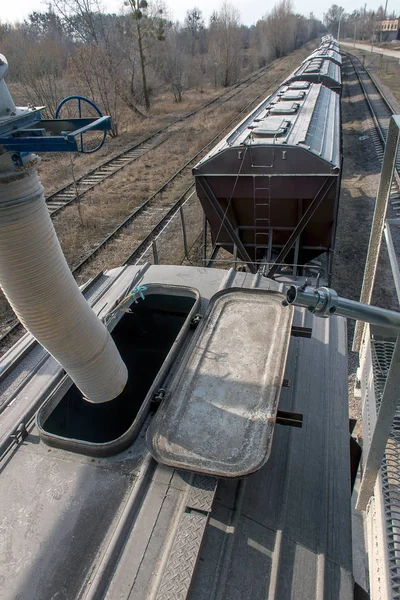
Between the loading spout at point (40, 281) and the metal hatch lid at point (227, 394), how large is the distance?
0.87 metres

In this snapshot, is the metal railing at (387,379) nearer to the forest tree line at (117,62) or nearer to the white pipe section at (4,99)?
the white pipe section at (4,99)

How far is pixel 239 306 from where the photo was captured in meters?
5.02

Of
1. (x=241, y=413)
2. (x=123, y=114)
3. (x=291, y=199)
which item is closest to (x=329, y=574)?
(x=241, y=413)

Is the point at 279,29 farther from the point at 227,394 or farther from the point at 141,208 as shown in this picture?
the point at 227,394

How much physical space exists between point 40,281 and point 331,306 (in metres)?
2.25

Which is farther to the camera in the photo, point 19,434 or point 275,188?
point 275,188

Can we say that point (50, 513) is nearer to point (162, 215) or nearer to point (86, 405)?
point (86, 405)

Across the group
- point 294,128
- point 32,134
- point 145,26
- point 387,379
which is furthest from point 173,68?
point 387,379

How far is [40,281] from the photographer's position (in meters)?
3.17

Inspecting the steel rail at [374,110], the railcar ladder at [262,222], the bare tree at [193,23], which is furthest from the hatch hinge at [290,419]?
the bare tree at [193,23]

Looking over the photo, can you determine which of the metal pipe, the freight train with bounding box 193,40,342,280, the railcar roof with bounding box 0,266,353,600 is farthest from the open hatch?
the freight train with bounding box 193,40,342,280

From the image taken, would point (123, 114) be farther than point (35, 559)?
Yes

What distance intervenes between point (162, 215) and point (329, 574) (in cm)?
1420

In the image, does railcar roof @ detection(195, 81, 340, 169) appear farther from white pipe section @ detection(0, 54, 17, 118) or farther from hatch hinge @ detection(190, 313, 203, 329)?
white pipe section @ detection(0, 54, 17, 118)
